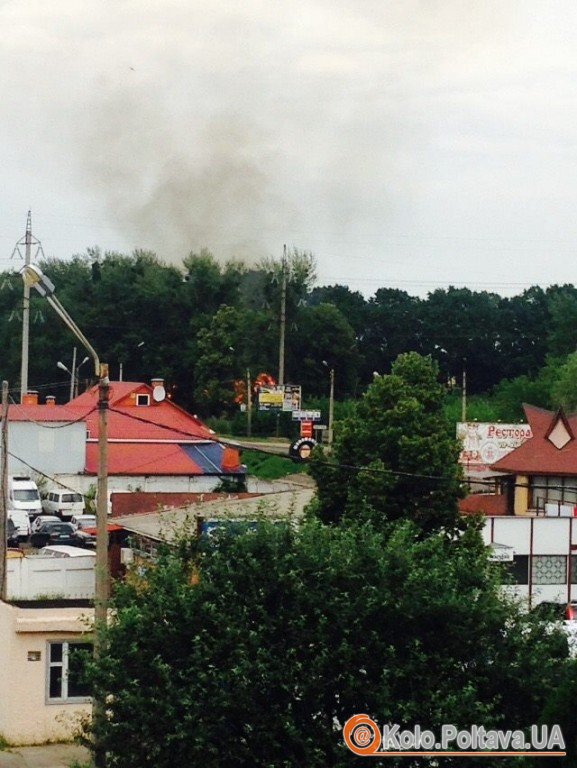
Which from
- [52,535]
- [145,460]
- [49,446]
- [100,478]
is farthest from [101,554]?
[145,460]

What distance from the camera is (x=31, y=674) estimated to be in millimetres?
22750

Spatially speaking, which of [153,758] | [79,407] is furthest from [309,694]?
[79,407]

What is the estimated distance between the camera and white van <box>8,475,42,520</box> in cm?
5100

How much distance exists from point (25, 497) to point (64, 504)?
1.58 metres

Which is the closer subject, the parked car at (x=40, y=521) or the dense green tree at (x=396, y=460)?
the dense green tree at (x=396, y=460)

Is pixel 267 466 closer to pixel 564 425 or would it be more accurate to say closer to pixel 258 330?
pixel 258 330

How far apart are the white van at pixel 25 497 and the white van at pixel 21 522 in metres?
2.50

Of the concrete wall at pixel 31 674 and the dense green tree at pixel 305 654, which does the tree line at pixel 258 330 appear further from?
the dense green tree at pixel 305 654

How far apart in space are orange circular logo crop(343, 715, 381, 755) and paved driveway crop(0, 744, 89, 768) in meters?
7.55

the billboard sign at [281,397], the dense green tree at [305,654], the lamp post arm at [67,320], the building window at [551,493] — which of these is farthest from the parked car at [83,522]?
the dense green tree at [305,654]

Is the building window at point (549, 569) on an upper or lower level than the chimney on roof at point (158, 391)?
lower

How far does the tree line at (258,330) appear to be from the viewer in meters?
90.6

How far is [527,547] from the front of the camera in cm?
3466

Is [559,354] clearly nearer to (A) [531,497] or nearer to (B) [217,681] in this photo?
(A) [531,497]
